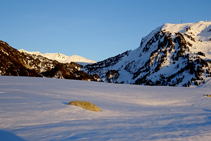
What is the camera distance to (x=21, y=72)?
4665 inches

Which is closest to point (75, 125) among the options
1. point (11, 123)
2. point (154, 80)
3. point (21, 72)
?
point (11, 123)

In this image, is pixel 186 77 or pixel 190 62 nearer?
pixel 186 77

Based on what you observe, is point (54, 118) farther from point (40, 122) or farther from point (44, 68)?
point (44, 68)

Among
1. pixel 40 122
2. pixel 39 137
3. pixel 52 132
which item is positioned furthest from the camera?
pixel 40 122

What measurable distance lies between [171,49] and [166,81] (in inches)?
2159

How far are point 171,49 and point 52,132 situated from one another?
681 ft

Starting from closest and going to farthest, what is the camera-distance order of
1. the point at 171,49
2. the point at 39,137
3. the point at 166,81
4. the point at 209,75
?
the point at 39,137 → the point at 209,75 → the point at 166,81 → the point at 171,49

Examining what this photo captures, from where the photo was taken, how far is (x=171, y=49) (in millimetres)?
199625

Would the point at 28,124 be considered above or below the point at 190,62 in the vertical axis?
below

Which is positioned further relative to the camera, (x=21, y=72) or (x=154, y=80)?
(x=154, y=80)

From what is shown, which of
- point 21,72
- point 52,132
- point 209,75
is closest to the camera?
point 52,132

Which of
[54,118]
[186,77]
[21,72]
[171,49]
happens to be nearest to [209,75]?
[186,77]

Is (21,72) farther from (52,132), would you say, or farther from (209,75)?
(209,75)

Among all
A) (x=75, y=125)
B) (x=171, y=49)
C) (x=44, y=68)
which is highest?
(x=171, y=49)
